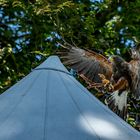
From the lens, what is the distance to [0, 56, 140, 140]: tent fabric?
218 cm

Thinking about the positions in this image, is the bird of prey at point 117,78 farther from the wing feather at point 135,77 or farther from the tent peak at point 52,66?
the tent peak at point 52,66

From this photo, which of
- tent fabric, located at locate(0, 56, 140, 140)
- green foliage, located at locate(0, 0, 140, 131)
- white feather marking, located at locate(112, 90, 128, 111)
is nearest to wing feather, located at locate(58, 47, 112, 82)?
green foliage, located at locate(0, 0, 140, 131)

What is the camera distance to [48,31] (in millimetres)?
5746

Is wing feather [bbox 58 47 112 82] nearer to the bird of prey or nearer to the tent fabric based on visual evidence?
the bird of prey

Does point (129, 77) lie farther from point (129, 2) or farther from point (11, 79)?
point (129, 2)

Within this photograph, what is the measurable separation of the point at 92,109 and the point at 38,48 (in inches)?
141

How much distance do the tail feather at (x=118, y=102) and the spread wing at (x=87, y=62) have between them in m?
0.34

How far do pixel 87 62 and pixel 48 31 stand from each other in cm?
54

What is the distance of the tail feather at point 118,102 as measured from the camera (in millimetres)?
5070

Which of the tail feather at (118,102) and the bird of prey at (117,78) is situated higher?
the bird of prey at (117,78)

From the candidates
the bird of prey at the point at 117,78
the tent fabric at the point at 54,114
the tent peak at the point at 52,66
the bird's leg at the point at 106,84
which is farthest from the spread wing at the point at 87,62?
the tent fabric at the point at 54,114

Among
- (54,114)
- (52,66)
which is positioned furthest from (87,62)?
(54,114)

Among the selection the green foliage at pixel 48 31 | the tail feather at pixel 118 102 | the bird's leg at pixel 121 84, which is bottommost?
the tail feather at pixel 118 102

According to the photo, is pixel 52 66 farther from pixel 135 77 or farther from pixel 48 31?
pixel 48 31
